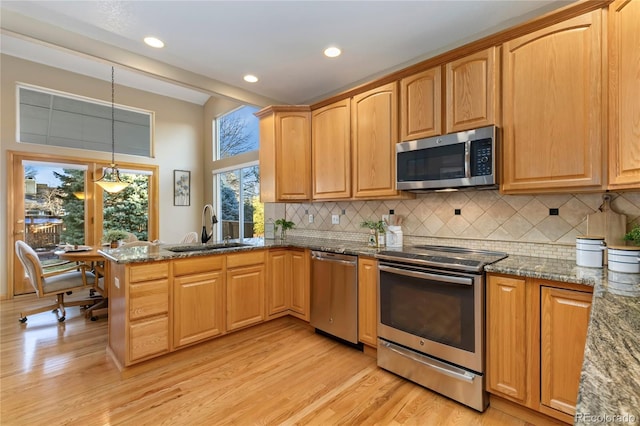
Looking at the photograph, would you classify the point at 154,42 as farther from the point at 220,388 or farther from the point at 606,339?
the point at 606,339

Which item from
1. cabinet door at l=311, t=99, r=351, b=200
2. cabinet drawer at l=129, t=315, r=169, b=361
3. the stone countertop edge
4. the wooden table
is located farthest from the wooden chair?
the stone countertop edge

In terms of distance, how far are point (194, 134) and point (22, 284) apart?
12.3 feet

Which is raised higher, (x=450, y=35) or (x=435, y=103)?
(x=450, y=35)

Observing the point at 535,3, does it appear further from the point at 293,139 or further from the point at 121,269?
the point at 121,269

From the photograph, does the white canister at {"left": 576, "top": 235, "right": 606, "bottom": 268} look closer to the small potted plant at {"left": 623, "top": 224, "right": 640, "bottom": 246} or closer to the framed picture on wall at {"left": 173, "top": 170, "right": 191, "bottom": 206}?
the small potted plant at {"left": 623, "top": 224, "right": 640, "bottom": 246}

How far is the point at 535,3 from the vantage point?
2082 mm

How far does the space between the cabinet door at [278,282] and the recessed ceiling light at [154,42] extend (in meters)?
2.13

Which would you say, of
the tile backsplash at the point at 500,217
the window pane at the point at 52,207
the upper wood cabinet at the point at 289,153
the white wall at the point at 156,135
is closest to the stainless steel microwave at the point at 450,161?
the tile backsplash at the point at 500,217

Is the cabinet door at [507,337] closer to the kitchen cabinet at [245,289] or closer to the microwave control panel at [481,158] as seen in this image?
the microwave control panel at [481,158]

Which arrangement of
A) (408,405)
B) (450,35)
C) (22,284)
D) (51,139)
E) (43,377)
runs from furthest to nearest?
(51,139), (22,284), (450,35), (43,377), (408,405)

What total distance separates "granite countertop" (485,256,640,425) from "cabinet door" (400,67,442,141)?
1.33 meters

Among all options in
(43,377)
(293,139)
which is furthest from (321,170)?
(43,377)

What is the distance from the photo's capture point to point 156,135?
19.0 ft

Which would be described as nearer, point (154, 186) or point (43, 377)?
point (43, 377)
